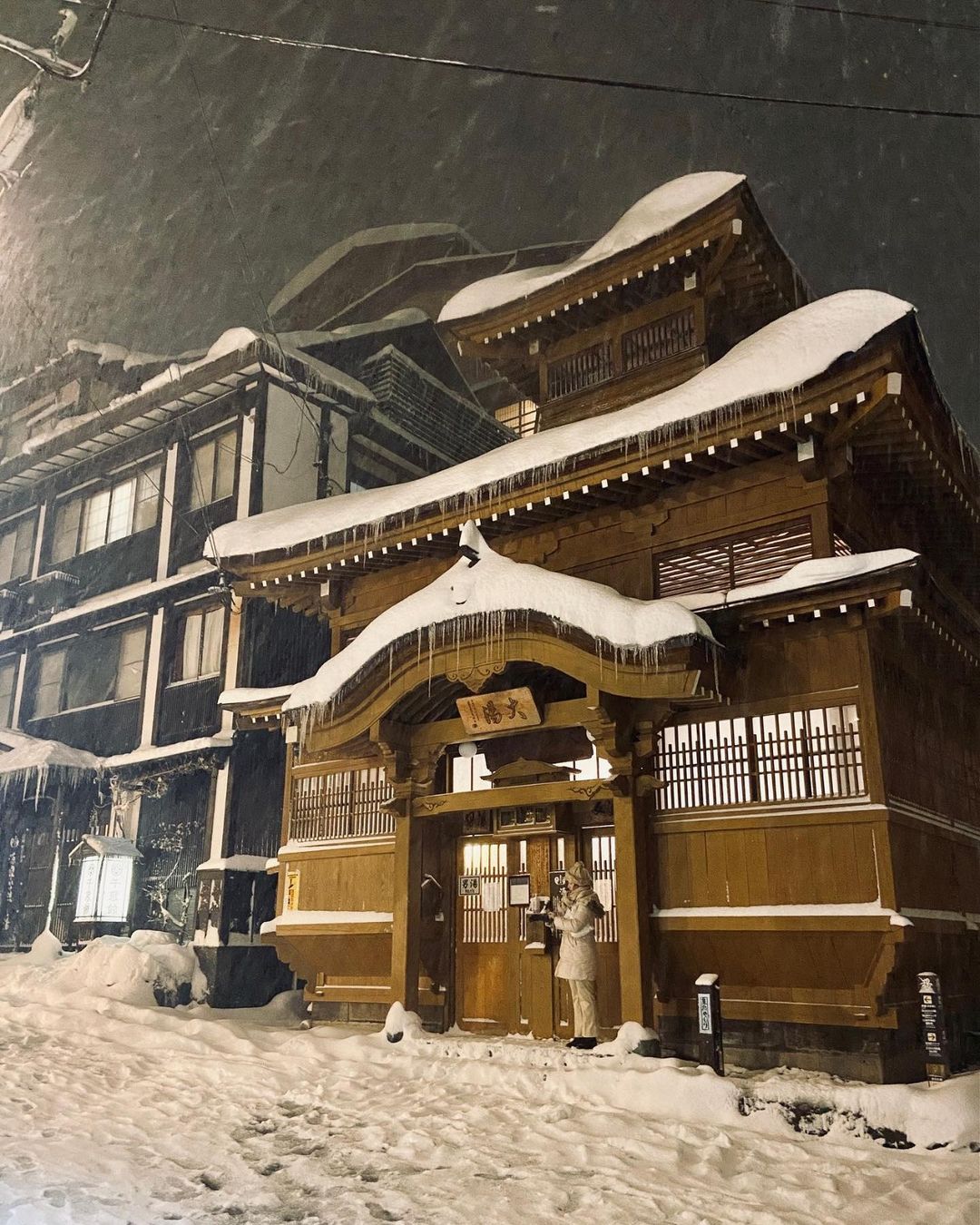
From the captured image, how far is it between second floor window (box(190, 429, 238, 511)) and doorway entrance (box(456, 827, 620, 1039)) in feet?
34.8

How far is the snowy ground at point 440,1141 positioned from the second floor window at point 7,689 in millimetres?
13707

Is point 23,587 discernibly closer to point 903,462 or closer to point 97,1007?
point 97,1007

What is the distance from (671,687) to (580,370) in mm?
7000

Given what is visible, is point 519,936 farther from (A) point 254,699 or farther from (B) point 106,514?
(B) point 106,514

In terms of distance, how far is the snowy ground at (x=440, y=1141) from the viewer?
5910 millimetres

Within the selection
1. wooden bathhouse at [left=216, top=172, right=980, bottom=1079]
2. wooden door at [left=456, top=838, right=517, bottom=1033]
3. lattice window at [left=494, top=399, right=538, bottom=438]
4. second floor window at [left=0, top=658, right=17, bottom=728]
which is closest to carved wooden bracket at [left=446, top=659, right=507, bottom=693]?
wooden bathhouse at [left=216, top=172, right=980, bottom=1079]

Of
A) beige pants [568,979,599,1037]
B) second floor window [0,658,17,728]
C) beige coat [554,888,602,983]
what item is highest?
second floor window [0,658,17,728]

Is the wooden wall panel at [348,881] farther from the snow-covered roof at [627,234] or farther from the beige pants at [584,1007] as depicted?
the snow-covered roof at [627,234]

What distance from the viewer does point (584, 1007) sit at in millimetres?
10250

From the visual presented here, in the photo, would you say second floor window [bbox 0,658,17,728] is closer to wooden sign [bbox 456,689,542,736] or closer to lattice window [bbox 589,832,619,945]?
wooden sign [bbox 456,689,542,736]

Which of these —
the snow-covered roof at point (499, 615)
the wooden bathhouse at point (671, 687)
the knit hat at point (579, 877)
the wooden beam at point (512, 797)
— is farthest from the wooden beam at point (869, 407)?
the knit hat at point (579, 877)

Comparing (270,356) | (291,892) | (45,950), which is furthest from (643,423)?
(45,950)

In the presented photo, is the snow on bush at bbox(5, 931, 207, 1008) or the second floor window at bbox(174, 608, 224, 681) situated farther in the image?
the second floor window at bbox(174, 608, 224, 681)

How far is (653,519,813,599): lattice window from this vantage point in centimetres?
1092
